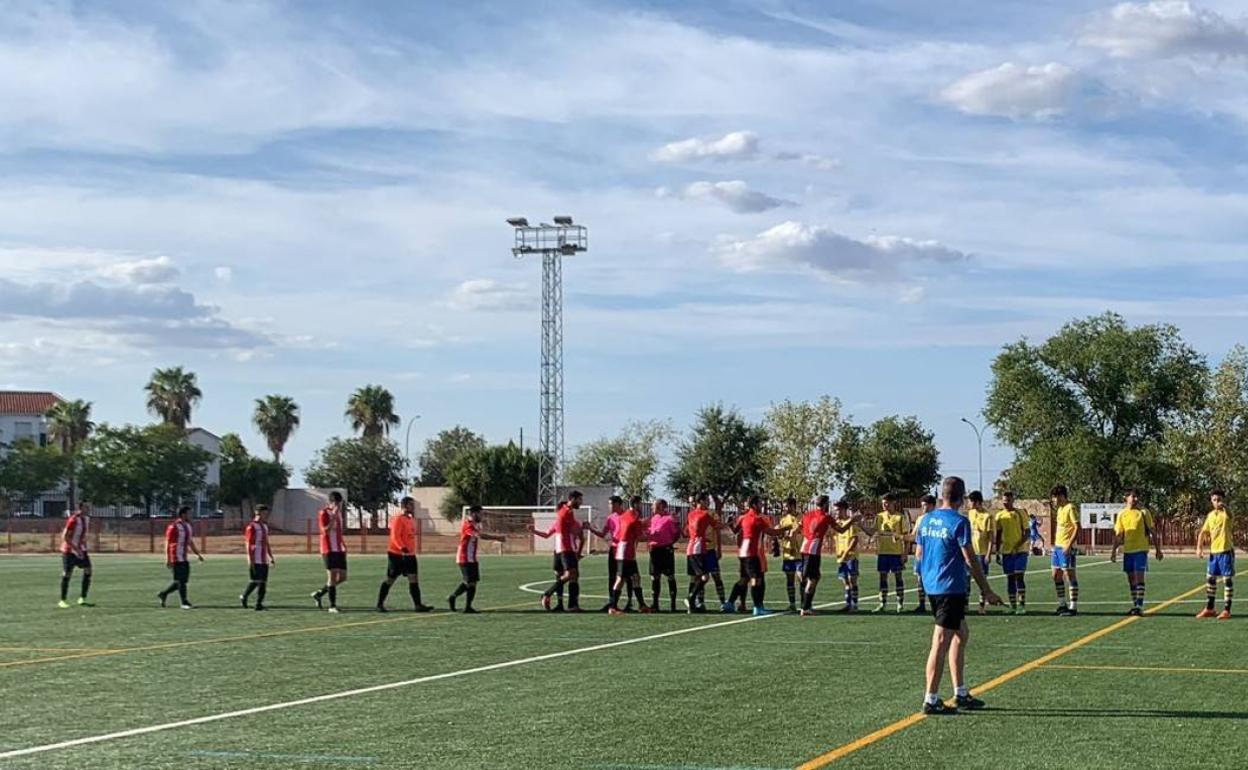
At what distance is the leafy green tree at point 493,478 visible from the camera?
338 feet

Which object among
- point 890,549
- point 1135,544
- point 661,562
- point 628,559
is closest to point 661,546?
point 661,562

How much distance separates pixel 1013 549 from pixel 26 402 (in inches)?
5147

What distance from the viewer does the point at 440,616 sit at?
84.9 feet

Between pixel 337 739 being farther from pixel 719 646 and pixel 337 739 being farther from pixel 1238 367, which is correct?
pixel 1238 367

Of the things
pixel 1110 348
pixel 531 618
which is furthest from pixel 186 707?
pixel 1110 348

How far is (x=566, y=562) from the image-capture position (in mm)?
26844

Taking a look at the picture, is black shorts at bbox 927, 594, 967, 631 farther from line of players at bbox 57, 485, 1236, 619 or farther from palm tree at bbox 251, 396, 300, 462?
palm tree at bbox 251, 396, 300, 462

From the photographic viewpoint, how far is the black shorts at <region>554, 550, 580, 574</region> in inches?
1052

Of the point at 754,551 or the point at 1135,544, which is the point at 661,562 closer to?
the point at 754,551

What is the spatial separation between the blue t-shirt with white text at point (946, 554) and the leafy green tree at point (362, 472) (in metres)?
117

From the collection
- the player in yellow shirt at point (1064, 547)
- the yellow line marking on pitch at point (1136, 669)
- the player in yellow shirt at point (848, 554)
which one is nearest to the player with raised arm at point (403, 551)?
the player in yellow shirt at point (848, 554)

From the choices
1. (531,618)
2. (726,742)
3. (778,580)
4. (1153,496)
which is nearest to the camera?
(726,742)

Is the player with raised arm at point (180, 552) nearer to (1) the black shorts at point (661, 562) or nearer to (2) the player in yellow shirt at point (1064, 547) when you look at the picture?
(1) the black shorts at point (661, 562)

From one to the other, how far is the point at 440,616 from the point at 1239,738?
51.9 ft
